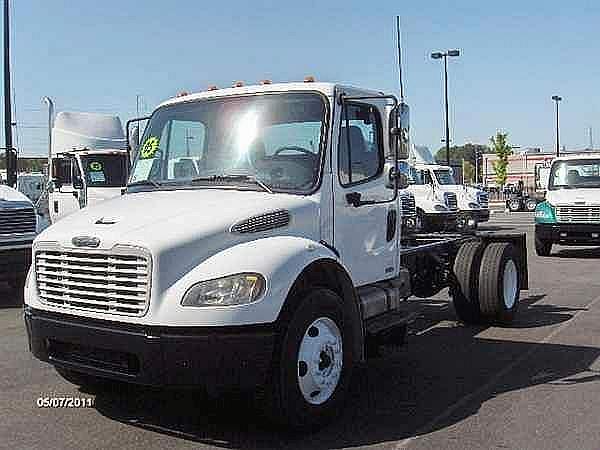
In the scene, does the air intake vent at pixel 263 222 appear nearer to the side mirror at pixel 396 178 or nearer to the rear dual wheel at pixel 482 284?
the side mirror at pixel 396 178

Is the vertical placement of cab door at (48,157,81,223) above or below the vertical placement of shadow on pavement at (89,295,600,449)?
above

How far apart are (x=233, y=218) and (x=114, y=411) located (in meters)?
1.80

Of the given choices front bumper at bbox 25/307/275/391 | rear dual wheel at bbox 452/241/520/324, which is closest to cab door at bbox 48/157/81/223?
rear dual wheel at bbox 452/241/520/324

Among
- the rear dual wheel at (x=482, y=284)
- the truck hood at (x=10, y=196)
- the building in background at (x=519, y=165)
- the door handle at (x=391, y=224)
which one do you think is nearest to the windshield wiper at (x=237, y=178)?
the door handle at (x=391, y=224)

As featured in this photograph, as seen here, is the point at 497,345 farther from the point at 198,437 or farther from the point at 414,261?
the point at 198,437

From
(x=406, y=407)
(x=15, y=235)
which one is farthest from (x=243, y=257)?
(x=15, y=235)

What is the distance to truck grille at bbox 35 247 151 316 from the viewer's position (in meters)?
4.74

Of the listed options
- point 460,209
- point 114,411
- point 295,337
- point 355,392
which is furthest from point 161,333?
point 460,209

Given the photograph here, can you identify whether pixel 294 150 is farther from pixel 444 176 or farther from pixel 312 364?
pixel 444 176

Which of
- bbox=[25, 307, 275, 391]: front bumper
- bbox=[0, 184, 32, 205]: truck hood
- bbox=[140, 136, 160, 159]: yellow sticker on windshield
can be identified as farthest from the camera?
A: bbox=[0, 184, 32, 205]: truck hood

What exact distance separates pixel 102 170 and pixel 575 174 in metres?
10.1

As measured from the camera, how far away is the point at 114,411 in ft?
18.9

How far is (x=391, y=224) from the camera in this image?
263 inches

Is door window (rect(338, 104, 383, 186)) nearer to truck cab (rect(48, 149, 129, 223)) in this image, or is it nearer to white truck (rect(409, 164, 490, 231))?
truck cab (rect(48, 149, 129, 223))
